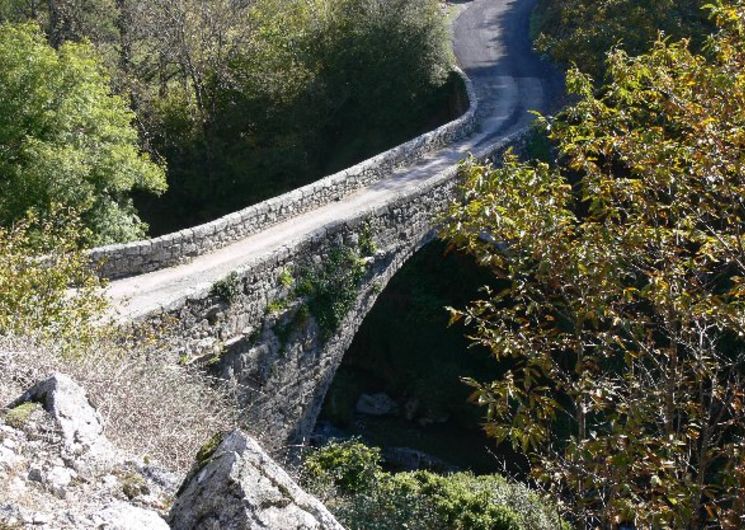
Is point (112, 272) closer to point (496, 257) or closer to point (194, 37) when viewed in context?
point (496, 257)

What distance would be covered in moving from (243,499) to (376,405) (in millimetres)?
17481

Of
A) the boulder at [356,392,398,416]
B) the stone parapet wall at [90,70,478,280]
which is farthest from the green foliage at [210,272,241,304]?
the boulder at [356,392,398,416]

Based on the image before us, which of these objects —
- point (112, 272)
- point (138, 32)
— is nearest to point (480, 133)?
point (138, 32)

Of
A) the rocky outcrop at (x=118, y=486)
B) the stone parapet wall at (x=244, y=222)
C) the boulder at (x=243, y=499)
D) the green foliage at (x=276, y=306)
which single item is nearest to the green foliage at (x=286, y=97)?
the stone parapet wall at (x=244, y=222)

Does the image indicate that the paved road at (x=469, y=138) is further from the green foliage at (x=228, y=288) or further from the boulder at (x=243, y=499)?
the boulder at (x=243, y=499)

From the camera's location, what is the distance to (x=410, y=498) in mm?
10977

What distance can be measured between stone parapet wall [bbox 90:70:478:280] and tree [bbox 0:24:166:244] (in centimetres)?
278

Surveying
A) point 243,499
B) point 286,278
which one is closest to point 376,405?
point 286,278

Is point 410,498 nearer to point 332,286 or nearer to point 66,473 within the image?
point 332,286

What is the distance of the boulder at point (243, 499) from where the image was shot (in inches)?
193

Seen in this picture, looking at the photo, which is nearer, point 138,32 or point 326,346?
point 326,346

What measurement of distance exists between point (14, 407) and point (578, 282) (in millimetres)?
4672

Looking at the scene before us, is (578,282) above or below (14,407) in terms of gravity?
below

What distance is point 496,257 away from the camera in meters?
8.09
